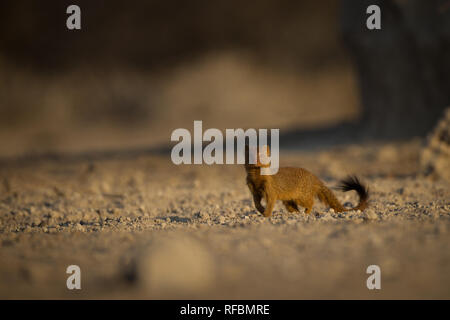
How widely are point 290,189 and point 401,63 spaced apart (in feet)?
28.6

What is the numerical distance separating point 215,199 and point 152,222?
1.79 meters

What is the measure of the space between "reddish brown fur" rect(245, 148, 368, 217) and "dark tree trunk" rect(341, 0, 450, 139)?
6.78 meters

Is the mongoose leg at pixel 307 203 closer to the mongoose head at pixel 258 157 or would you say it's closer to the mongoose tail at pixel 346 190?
the mongoose tail at pixel 346 190

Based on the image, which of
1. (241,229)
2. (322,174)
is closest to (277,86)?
(322,174)

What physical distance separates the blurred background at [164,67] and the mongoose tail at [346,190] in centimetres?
1865

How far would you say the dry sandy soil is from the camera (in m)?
3.22

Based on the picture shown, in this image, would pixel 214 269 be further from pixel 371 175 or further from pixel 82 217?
pixel 371 175

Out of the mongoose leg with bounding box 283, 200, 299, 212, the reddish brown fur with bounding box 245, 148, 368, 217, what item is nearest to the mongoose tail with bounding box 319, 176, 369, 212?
the reddish brown fur with bounding box 245, 148, 368, 217

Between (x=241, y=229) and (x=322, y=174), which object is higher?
(x=322, y=174)

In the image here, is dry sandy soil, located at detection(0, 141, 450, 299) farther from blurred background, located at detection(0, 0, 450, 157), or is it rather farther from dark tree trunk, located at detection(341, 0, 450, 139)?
blurred background, located at detection(0, 0, 450, 157)

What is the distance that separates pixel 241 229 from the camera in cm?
457

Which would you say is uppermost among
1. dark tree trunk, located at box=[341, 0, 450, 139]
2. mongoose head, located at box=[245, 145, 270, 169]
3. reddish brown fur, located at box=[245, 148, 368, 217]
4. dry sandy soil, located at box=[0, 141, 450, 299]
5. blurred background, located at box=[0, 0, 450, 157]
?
blurred background, located at box=[0, 0, 450, 157]

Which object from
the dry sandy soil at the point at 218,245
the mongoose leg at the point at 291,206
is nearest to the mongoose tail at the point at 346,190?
the dry sandy soil at the point at 218,245

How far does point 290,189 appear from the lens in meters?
5.69
